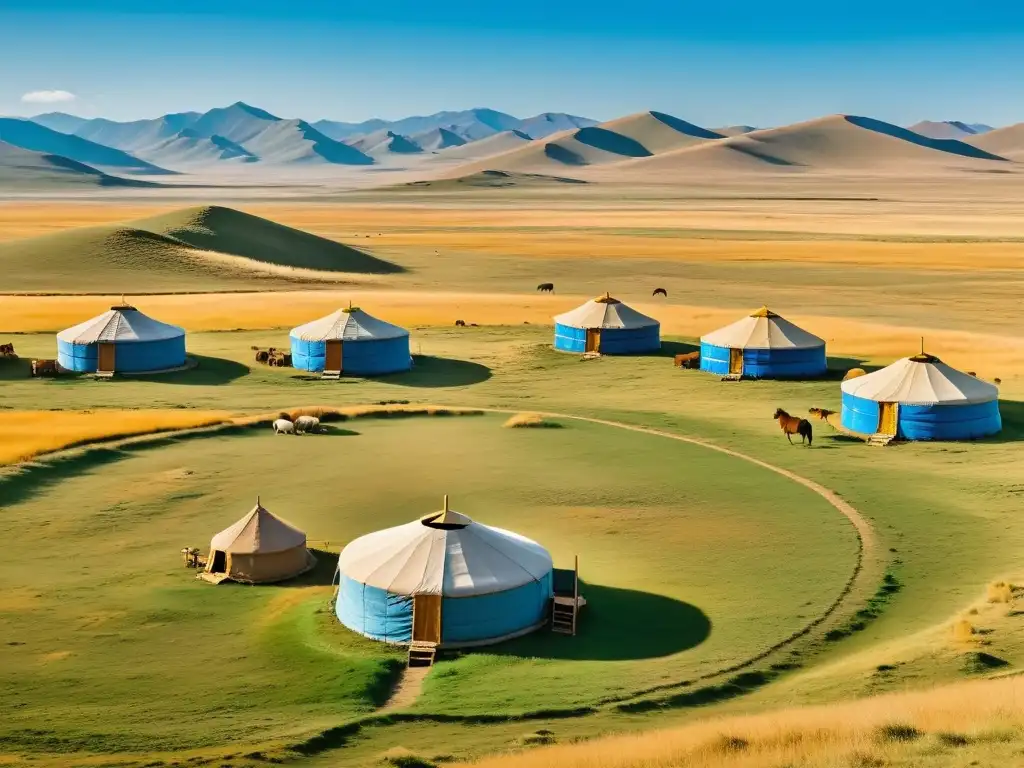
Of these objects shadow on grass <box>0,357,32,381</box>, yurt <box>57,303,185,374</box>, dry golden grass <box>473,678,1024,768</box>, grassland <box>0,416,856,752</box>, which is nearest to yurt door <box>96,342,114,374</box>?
yurt <box>57,303,185,374</box>

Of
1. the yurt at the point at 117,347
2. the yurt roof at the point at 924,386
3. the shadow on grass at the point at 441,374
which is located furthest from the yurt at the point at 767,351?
the yurt at the point at 117,347

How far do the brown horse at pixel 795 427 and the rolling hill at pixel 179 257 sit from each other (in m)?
53.9

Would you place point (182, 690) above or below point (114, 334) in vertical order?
below

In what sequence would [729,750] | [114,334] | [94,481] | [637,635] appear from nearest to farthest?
[729,750] → [637,635] → [94,481] → [114,334]

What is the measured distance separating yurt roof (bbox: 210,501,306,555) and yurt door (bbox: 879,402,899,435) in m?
20.8

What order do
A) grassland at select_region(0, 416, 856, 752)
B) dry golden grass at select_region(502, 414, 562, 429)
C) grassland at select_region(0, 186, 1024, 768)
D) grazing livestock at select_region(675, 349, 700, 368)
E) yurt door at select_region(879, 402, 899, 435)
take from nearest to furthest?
grassland at select_region(0, 186, 1024, 768) → grassland at select_region(0, 416, 856, 752) → yurt door at select_region(879, 402, 899, 435) → dry golden grass at select_region(502, 414, 562, 429) → grazing livestock at select_region(675, 349, 700, 368)

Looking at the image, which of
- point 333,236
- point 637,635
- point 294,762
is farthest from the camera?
point 333,236

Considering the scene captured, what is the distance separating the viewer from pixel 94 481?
33.4 meters

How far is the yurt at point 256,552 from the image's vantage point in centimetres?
2559

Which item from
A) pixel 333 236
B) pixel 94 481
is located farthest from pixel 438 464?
pixel 333 236

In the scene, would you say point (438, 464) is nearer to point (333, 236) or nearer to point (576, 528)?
point (576, 528)

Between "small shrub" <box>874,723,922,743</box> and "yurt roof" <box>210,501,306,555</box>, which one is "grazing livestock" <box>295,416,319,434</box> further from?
"small shrub" <box>874,723,922,743</box>

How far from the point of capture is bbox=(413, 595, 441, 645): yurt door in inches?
876

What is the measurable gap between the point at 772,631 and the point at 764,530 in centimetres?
667
